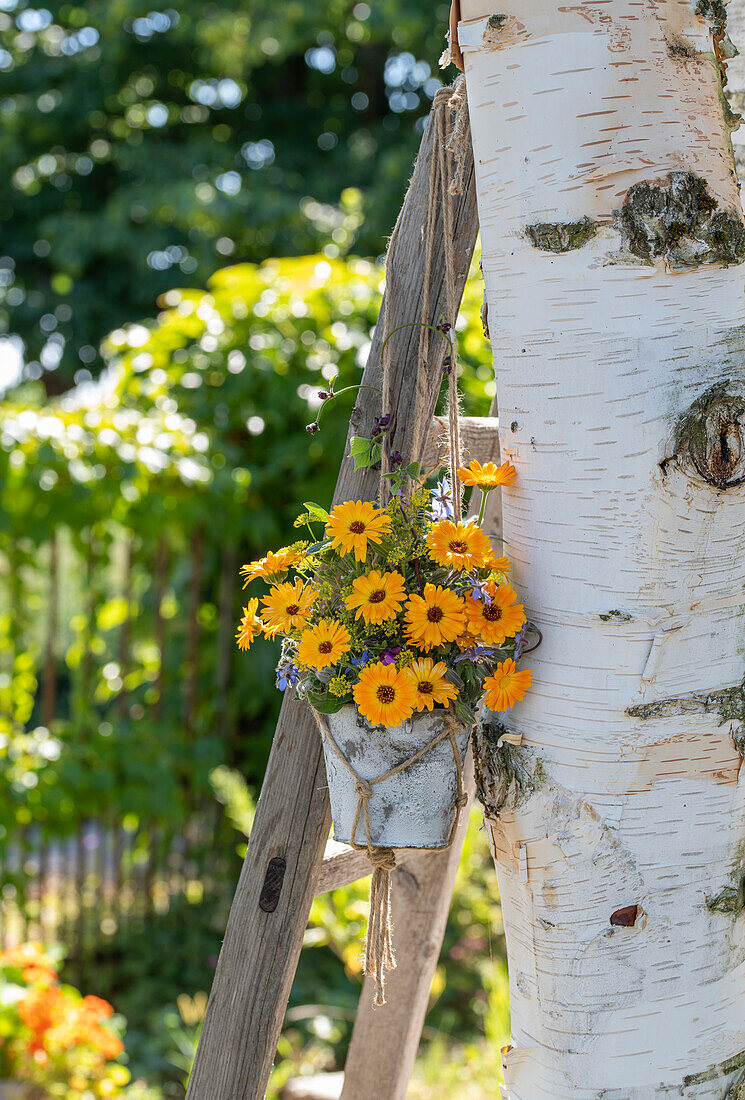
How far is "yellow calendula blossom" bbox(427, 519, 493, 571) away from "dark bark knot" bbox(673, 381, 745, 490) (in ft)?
0.72

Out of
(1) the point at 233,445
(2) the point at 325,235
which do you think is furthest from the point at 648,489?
(2) the point at 325,235

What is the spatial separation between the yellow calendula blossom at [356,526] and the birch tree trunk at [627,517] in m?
0.17

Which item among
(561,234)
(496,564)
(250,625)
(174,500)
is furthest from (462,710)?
(174,500)

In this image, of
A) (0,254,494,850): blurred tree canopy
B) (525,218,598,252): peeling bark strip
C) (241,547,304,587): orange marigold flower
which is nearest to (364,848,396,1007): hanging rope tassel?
(241,547,304,587): orange marigold flower

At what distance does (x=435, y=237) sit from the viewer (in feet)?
4.04

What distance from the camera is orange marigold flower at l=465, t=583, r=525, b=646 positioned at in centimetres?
97

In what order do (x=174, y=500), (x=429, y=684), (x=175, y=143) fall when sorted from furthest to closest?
(x=175, y=143)
(x=174, y=500)
(x=429, y=684)

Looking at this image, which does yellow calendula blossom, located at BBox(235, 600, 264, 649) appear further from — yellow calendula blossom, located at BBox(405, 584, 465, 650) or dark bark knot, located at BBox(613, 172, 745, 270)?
dark bark knot, located at BBox(613, 172, 745, 270)

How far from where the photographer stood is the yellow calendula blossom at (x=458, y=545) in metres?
1.00

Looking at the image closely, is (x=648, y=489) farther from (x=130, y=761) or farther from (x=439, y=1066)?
(x=130, y=761)

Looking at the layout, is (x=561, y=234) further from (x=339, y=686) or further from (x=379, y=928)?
(x=379, y=928)

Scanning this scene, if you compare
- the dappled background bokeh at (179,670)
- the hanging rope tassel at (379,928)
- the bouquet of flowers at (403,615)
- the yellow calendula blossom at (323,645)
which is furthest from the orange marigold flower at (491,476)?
the dappled background bokeh at (179,670)

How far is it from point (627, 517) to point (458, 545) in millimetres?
179

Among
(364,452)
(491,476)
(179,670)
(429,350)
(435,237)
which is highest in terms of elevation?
(179,670)
